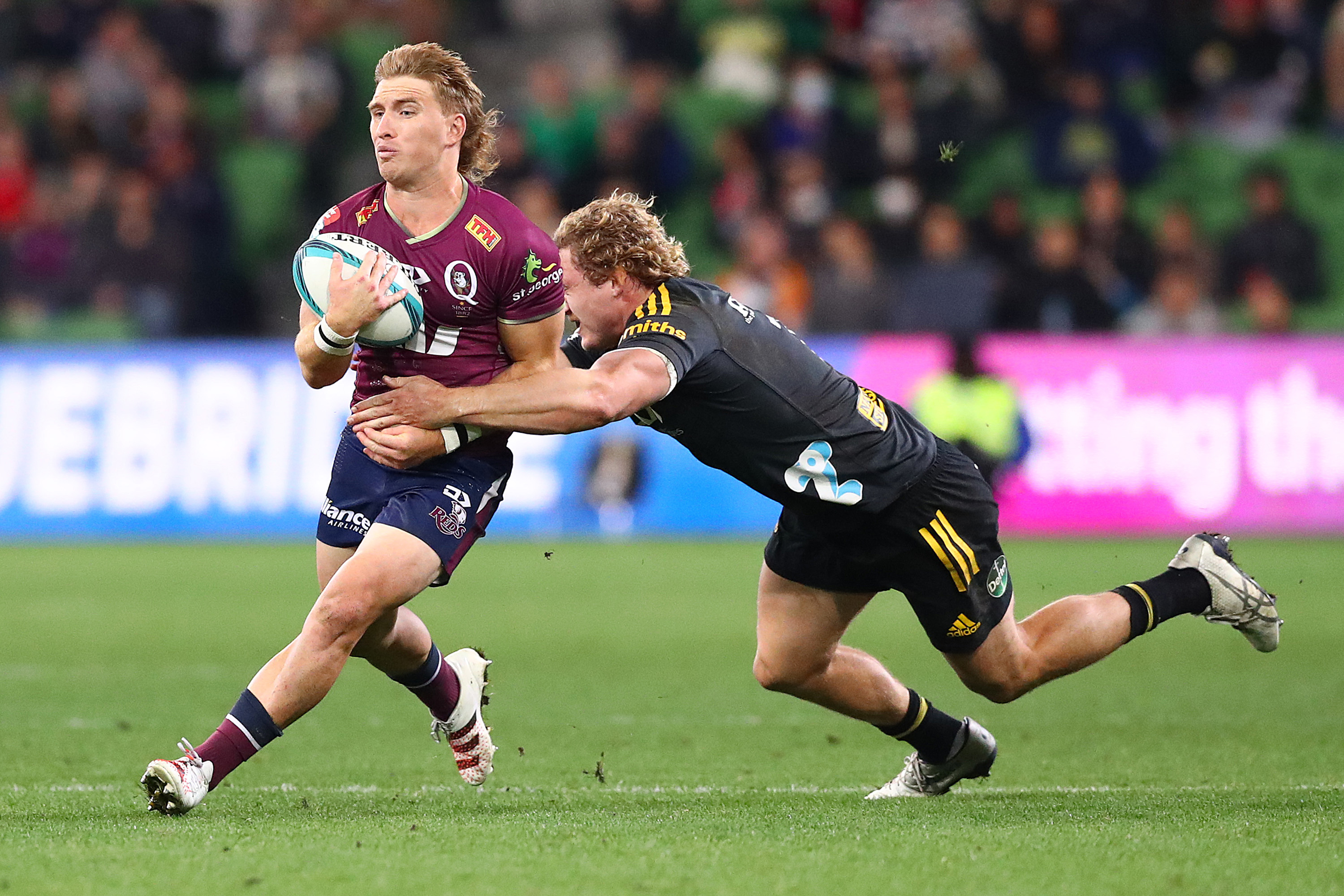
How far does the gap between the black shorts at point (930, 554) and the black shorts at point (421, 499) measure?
984 mm

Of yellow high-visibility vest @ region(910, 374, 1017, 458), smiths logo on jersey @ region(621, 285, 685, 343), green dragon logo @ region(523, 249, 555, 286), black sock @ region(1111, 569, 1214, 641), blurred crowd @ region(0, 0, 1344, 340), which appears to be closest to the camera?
smiths logo on jersey @ region(621, 285, 685, 343)

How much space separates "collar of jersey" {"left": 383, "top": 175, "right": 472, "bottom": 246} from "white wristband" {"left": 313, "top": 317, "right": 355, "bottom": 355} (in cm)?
37

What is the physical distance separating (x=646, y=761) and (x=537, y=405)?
6.05 feet

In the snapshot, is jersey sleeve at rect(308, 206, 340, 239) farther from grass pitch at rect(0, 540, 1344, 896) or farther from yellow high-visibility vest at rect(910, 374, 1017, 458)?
yellow high-visibility vest at rect(910, 374, 1017, 458)

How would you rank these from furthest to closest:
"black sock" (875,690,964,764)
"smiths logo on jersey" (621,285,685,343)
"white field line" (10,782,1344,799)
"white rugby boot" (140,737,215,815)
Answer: "black sock" (875,690,964,764) < "white field line" (10,782,1344,799) < "smiths logo on jersey" (621,285,685,343) < "white rugby boot" (140,737,215,815)

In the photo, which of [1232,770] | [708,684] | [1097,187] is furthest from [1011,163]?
[1232,770]

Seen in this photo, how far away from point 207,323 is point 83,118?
9.52 feet

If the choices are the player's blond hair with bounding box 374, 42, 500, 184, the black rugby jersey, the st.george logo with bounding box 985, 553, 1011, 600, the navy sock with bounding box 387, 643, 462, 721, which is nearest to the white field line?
the navy sock with bounding box 387, 643, 462, 721

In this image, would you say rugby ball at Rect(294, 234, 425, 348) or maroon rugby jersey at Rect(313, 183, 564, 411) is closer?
rugby ball at Rect(294, 234, 425, 348)

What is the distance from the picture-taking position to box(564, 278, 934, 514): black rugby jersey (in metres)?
5.50

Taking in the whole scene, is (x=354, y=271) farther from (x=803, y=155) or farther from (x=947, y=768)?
(x=803, y=155)

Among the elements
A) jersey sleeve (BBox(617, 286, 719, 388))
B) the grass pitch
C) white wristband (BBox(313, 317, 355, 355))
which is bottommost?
the grass pitch

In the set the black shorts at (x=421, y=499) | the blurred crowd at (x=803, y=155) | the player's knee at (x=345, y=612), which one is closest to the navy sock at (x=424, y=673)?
the black shorts at (x=421, y=499)

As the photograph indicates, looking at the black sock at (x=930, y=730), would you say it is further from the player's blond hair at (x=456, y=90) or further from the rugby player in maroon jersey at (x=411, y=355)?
the player's blond hair at (x=456, y=90)
